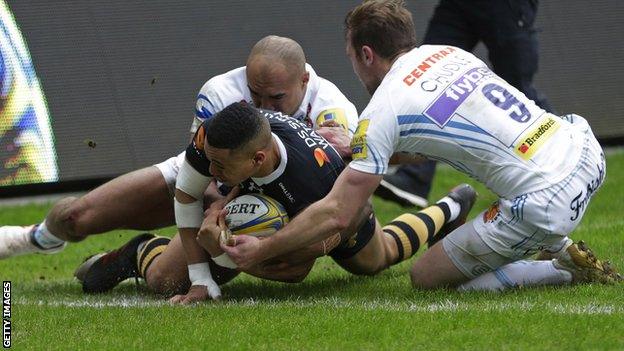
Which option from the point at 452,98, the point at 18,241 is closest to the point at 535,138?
the point at 452,98

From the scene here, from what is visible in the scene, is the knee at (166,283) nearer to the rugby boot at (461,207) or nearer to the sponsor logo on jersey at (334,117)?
the sponsor logo on jersey at (334,117)

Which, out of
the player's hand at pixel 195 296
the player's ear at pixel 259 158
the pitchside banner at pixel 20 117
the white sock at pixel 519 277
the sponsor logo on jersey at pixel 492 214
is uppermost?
the player's ear at pixel 259 158

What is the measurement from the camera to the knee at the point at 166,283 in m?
6.71

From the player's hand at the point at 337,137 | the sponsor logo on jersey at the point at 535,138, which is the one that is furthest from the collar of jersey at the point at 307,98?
the sponsor logo on jersey at the point at 535,138

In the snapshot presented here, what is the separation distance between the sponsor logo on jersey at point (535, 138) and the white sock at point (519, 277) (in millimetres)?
660

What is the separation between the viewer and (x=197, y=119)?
710 cm

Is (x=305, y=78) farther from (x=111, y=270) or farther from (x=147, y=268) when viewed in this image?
(x=111, y=270)

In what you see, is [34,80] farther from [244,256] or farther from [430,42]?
[244,256]

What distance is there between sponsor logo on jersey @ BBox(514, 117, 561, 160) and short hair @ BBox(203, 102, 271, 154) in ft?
4.26

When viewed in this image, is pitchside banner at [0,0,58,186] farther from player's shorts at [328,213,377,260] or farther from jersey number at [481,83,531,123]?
jersey number at [481,83,531,123]

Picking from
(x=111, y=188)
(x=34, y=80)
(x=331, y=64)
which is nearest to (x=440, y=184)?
(x=331, y=64)

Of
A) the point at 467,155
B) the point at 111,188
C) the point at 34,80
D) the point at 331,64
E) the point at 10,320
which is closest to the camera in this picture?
the point at 10,320

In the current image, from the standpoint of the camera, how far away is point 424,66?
248 inches

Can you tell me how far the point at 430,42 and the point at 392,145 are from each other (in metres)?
3.88
